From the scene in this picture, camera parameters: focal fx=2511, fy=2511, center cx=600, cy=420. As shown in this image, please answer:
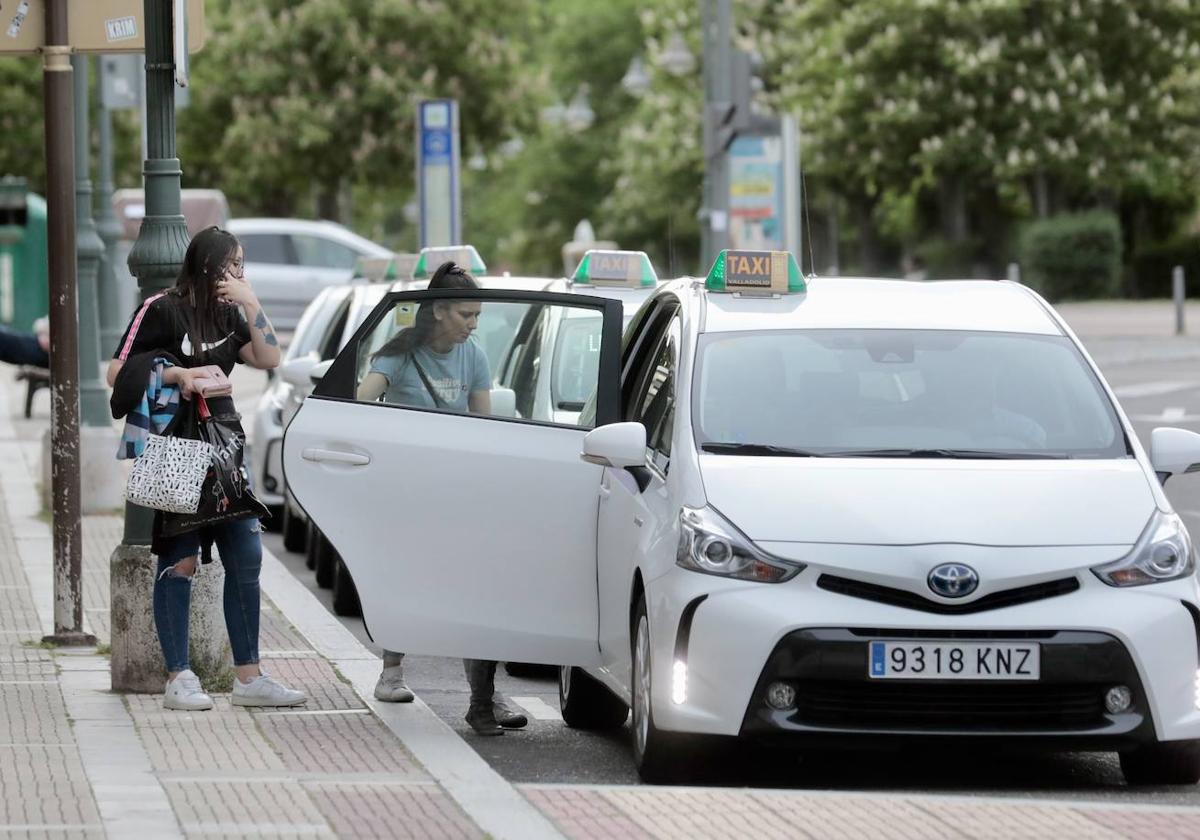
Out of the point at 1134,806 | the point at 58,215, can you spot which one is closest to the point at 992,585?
the point at 1134,806

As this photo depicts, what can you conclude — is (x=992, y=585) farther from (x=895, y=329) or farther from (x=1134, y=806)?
(x=895, y=329)

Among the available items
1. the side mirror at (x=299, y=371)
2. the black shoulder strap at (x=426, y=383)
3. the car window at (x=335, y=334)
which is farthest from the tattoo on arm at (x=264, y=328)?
the car window at (x=335, y=334)

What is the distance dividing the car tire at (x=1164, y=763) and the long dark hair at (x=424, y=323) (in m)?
2.71

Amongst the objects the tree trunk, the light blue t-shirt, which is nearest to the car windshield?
the light blue t-shirt

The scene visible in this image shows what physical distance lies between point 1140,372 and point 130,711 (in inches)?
779

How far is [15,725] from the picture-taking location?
8.01 m

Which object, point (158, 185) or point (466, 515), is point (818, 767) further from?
point (158, 185)

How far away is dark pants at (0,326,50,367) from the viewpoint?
9.66 metres

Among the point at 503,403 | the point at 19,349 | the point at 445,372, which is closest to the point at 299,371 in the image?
the point at 19,349

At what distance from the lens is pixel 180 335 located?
819 cm

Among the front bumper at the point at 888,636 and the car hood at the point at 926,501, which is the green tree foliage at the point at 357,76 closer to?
the car hood at the point at 926,501

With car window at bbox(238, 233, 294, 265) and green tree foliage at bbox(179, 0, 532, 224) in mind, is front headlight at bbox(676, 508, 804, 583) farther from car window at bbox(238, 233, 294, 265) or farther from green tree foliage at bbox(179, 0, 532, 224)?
green tree foliage at bbox(179, 0, 532, 224)

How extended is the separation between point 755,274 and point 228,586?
6.75 feet

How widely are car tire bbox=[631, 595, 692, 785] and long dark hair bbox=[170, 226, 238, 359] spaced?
1759 millimetres
